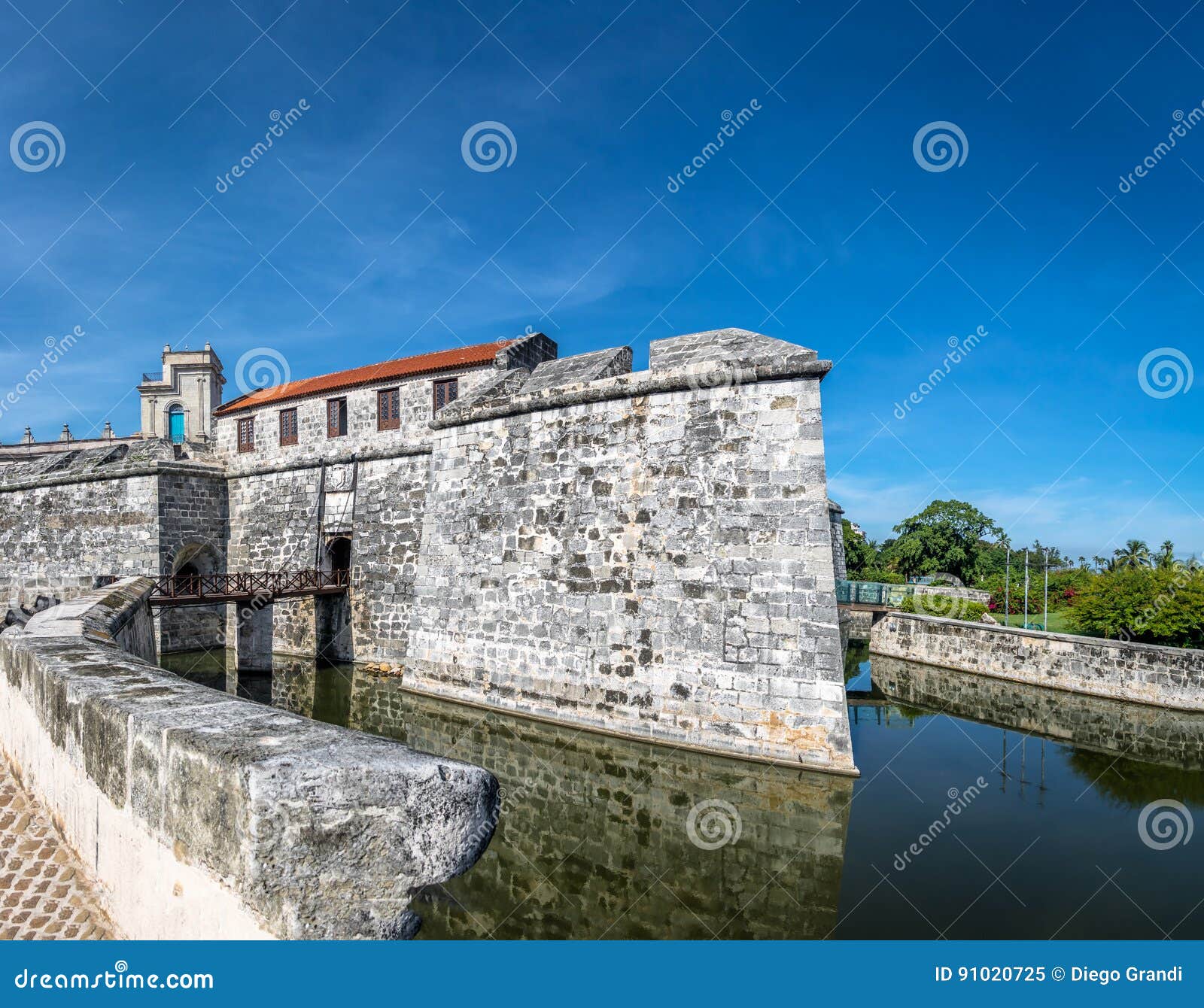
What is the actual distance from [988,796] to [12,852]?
9188 millimetres

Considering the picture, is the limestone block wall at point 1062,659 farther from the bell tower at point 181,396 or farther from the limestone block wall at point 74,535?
the bell tower at point 181,396

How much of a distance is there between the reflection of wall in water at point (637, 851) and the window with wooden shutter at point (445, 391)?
8145 millimetres

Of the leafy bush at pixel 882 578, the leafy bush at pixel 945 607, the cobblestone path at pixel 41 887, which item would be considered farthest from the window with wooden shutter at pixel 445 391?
the leafy bush at pixel 882 578

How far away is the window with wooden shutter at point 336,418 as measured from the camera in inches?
663

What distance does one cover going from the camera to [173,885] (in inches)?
85.8

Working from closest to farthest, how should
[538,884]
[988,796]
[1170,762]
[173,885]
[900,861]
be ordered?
[173,885], [538,884], [900,861], [988,796], [1170,762]

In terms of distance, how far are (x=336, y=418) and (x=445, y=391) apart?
3561 mm

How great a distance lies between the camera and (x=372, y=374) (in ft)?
55.1

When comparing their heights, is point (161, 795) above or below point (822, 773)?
above

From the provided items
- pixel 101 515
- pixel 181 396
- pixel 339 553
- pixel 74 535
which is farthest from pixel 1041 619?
pixel 181 396

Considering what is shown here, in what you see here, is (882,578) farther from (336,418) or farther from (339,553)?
(336,418)

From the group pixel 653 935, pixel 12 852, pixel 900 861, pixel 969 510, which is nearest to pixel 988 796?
pixel 900 861

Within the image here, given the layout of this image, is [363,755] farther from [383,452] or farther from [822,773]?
[383,452]

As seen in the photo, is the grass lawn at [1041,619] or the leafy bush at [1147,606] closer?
the leafy bush at [1147,606]
